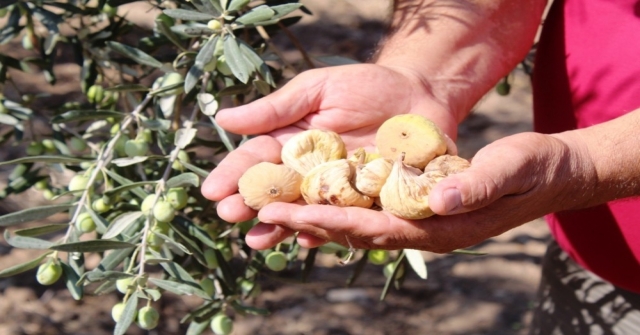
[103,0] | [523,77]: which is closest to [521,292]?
[523,77]

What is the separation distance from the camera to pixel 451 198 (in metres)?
0.93

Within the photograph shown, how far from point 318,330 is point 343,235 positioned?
1.41m

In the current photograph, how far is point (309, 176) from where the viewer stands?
1.15 meters

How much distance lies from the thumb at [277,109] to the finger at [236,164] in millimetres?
28

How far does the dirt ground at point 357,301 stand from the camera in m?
2.23

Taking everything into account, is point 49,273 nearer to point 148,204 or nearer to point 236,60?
point 148,204

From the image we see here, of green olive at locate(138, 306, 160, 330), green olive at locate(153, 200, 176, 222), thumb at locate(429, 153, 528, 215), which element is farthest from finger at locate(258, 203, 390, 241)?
green olive at locate(138, 306, 160, 330)

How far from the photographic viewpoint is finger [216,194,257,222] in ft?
3.68

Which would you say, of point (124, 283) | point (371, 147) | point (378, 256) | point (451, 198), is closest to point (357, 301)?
point (378, 256)

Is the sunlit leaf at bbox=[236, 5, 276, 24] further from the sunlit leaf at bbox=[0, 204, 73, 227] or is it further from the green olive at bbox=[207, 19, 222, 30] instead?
the sunlit leaf at bbox=[0, 204, 73, 227]

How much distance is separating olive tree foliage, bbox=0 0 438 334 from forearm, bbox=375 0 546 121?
25 cm

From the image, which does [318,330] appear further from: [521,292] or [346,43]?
[346,43]

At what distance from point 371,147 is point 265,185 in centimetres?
30

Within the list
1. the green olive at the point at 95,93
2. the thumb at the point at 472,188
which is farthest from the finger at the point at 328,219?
the green olive at the point at 95,93
